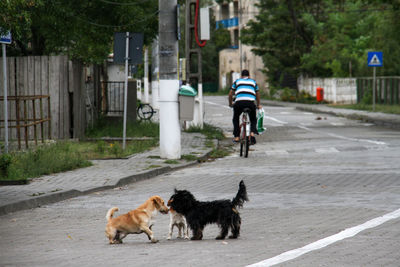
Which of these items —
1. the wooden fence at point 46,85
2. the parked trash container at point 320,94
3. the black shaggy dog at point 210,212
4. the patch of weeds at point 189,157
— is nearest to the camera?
the black shaggy dog at point 210,212

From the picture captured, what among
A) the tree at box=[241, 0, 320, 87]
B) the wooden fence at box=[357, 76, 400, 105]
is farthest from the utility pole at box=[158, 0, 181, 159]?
the tree at box=[241, 0, 320, 87]

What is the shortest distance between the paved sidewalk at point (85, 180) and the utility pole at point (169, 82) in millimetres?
422

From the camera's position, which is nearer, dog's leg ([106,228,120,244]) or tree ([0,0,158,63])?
dog's leg ([106,228,120,244])

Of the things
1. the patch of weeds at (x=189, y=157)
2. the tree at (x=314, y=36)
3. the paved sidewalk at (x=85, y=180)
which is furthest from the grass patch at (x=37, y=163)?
the tree at (x=314, y=36)

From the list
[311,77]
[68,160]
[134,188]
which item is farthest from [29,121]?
[311,77]

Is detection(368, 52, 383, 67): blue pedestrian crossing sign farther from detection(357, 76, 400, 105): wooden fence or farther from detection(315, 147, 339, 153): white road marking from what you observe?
detection(315, 147, 339, 153): white road marking

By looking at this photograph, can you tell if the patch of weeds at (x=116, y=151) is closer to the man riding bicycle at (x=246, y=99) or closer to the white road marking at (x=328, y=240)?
the man riding bicycle at (x=246, y=99)

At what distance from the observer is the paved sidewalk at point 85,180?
35.7 ft

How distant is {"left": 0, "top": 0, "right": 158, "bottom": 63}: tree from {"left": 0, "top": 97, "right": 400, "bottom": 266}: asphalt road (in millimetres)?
6504

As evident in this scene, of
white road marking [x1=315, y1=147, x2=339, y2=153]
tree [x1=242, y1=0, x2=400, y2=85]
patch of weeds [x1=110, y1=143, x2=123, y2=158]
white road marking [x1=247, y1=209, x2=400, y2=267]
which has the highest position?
tree [x1=242, y1=0, x2=400, y2=85]

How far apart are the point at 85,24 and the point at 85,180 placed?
9534mm

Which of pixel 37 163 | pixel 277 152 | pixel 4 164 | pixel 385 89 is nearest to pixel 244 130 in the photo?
pixel 277 152

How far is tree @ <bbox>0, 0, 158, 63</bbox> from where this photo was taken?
67.4ft

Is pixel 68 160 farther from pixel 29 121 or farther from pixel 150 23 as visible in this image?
pixel 150 23
